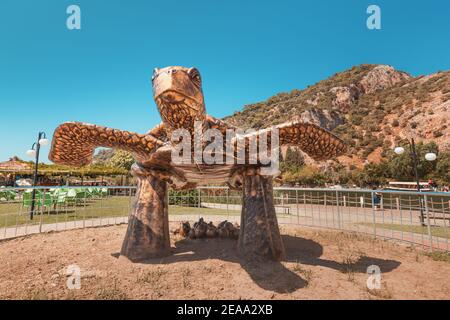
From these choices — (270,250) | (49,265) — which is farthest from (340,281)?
(49,265)

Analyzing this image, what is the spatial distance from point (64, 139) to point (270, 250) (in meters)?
3.78

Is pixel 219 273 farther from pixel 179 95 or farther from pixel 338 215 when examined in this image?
pixel 338 215

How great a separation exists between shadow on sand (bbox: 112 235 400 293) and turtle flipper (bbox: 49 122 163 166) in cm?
193

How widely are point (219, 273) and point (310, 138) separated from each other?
8.13ft

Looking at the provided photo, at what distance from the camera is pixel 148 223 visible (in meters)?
4.38

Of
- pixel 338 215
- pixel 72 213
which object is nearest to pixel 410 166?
pixel 338 215

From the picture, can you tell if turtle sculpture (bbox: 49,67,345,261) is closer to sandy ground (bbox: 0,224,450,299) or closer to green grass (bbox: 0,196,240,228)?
sandy ground (bbox: 0,224,450,299)

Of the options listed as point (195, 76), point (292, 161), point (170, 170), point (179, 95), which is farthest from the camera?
point (292, 161)

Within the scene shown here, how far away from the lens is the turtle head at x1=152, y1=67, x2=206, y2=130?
267cm

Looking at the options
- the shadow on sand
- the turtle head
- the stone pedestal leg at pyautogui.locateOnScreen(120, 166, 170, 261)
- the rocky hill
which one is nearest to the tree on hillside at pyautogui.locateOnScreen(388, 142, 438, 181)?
the rocky hill

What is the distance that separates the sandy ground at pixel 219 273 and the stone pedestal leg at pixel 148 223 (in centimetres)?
21

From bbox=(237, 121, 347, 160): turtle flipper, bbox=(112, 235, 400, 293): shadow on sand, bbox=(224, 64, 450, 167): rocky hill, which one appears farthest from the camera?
bbox=(224, 64, 450, 167): rocky hill

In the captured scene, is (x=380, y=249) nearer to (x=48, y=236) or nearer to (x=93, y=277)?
(x=93, y=277)

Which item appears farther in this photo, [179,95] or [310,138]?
[310,138]
